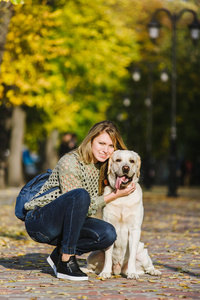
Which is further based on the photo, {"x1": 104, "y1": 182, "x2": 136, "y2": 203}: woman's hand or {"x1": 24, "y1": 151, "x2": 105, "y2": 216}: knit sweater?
{"x1": 104, "y1": 182, "x2": 136, "y2": 203}: woman's hand

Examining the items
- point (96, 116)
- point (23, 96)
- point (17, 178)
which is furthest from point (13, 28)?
point (96, 116)

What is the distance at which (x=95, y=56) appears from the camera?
2753cm

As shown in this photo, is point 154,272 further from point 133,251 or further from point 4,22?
point 4,22

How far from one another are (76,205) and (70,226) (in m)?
0.22

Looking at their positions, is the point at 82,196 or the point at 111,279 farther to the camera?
the point at 111,279

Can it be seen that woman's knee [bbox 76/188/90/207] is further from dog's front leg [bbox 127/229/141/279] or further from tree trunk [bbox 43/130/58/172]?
tree trunk [bbox 43/130/58/172]

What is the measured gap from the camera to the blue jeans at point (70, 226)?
647 cm

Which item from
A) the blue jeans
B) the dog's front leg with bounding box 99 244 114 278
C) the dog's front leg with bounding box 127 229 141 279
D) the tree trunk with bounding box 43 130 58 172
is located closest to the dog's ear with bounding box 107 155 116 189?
the blue jeans

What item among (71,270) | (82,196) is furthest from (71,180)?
(71,270)

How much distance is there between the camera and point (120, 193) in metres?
6.78

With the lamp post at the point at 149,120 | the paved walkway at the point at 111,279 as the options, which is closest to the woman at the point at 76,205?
the paved walkway at the point at 111,279

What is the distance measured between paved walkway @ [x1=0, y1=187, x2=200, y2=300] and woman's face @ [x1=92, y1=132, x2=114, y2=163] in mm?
1238

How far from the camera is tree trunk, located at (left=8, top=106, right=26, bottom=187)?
2806cm

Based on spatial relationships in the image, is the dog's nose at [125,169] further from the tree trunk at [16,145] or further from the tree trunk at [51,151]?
the tree trunk at [51,151]
